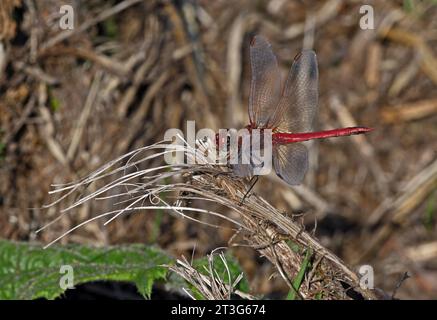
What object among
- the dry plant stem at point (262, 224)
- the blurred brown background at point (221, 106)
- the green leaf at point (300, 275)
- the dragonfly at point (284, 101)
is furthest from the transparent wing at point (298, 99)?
the blurred brown background at point (221, 106)

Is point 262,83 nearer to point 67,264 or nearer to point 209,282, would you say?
point 209,282

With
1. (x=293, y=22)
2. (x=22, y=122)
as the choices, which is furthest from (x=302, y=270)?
(x=293, y=22)

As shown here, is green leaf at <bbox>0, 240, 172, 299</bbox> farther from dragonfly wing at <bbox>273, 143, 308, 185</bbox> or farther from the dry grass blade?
dragonfly wing at <bbox>273, 143, 308, 185</bbox>

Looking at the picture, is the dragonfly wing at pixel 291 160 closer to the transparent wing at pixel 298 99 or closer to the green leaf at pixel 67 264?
the transparent wing at pixel 298 99

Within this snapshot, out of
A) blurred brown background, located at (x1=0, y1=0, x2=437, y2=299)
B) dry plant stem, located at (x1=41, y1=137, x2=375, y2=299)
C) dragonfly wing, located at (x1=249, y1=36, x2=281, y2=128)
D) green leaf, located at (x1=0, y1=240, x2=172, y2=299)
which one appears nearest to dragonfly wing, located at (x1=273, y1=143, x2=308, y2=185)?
dragonfly wing, located at (x1=249, y1=36, x2=281, y2=128)

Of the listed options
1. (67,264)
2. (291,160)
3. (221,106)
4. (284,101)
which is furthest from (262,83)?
(221,106)
